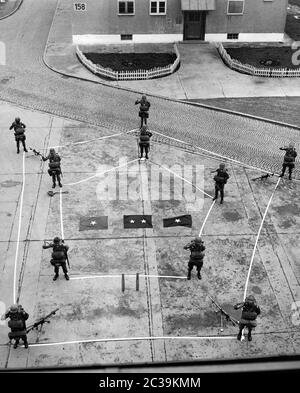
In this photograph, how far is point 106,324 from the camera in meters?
13.3

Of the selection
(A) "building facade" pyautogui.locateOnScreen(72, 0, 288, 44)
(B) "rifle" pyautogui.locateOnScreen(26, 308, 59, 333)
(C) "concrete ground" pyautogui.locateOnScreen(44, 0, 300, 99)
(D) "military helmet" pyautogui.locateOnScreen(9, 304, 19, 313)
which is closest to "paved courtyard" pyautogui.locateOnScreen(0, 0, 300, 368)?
(B) "rifle" pyautogui.locateOnScreen(26, 308, 59, 333)

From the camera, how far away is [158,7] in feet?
103

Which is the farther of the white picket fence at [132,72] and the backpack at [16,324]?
the white picket fence at [132,72]

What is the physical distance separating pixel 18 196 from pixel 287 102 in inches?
585

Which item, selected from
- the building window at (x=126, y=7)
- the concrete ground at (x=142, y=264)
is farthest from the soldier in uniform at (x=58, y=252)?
the building window at (x=126, y=7)

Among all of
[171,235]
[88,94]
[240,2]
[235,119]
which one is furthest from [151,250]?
[240,2]

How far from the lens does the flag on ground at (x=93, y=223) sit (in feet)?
55.6

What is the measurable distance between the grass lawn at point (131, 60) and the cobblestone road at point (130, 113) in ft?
9.03

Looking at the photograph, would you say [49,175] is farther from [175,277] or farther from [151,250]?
[175,277]

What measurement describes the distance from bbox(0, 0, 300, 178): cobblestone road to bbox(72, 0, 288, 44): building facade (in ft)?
13.2

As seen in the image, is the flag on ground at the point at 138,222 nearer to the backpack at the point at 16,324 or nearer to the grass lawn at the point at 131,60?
the backpack at the point at 16,324

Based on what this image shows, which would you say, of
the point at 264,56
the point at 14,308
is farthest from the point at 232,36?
the point at 14,308

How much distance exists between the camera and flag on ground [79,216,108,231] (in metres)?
16.9
